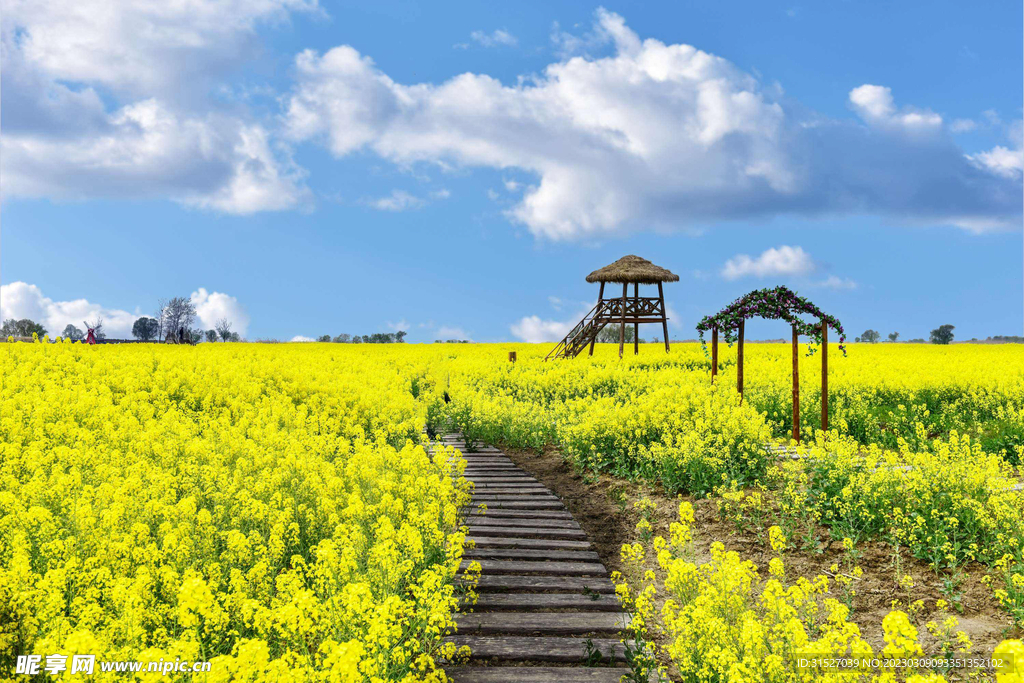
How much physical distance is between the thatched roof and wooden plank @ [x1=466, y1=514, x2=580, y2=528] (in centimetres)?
2403

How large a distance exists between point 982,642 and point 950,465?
125 inches

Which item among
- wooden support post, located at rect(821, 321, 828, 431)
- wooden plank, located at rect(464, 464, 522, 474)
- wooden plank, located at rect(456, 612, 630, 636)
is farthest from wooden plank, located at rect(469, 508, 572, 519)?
wooden support post, located at rect(821, 321, 828, 431)

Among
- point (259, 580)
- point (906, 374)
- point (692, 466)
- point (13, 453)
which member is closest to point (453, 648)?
point (259, 580)

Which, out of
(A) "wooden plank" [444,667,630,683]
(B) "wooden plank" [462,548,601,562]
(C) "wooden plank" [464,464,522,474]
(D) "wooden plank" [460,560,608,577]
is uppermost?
(C) "wooden plank" [464,464,522,474]

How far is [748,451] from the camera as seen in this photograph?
937cm

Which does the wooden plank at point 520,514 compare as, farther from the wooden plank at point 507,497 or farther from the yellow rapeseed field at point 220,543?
the yellow rapeseed field at point 220,543

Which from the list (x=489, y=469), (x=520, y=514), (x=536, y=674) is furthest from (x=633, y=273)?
(x=536, y=674)

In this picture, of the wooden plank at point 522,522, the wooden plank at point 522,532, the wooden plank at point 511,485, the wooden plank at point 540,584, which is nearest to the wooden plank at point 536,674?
the wooden plank at point 540,584

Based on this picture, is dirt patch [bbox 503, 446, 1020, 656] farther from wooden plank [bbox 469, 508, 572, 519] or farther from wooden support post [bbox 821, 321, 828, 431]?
wooden support post [bbox 821, 321, 828, 431]

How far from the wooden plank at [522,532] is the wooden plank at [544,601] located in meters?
1.44

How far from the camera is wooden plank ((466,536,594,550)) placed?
6987 mm

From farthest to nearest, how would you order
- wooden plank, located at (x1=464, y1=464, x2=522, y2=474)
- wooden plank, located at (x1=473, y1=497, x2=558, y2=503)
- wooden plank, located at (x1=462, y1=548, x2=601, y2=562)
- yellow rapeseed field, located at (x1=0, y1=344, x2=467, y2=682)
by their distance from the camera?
wooden plank, located at (x1=464, y1=464, x2=522, y2=474) → wooden plank, located at (x1=473, y1=497, x2=558, y2=503) → wooden plank, located at (x1=462, y1=548, x2=601, y2=562) → yellow rapeseed field, located at (x1=0, y1=344, x2=467, y2=682)

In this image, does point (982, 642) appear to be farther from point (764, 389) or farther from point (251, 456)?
point (764, 389)

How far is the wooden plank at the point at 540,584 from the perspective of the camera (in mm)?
5941
